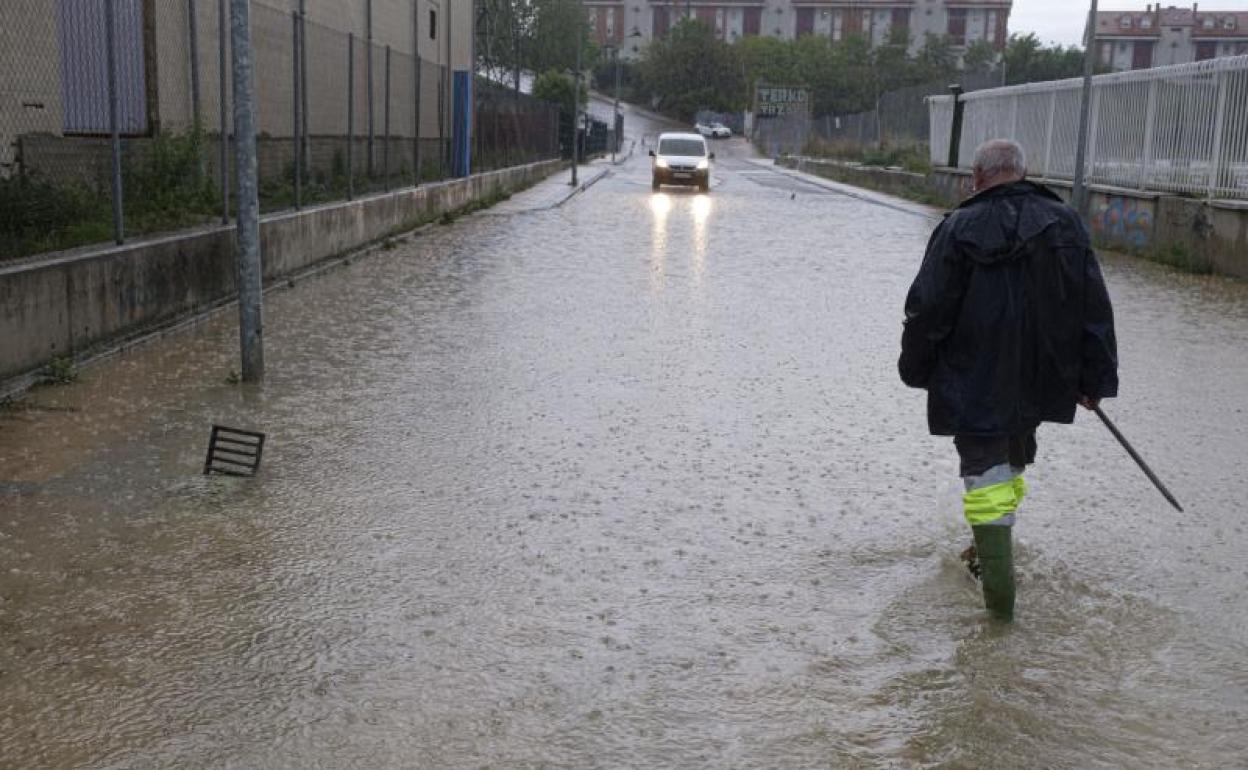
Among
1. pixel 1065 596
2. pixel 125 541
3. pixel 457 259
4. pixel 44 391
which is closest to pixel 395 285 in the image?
pixel 457 259

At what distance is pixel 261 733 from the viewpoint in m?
3.57

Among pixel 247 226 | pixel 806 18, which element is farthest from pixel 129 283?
pixel 806 18

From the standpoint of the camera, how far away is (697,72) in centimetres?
12350

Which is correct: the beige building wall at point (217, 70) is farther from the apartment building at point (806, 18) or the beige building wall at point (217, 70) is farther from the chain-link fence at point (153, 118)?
the apartment building at point (806, 18)

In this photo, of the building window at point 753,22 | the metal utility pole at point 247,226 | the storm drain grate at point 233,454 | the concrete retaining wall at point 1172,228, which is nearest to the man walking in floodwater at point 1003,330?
the storm drain grate at point 233,454

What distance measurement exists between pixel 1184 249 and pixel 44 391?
564 inches

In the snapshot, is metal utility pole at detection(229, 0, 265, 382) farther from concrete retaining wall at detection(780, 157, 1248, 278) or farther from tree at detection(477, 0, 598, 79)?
tree at detection(477, 0, 598, 79)

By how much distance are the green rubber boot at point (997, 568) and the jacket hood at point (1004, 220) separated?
93 cm

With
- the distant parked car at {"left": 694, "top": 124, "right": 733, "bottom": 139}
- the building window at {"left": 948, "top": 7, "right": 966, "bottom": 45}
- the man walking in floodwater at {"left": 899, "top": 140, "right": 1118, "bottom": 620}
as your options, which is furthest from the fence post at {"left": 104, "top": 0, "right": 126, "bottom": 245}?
the building window at {"left": 948, "top": 7, "right": 966, "bottom": 45}

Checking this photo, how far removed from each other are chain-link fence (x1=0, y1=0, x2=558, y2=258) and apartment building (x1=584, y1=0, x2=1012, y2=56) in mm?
113390

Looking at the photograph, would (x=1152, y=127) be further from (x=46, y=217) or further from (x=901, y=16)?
(x=901, y=16)

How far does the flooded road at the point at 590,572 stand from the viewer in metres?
3.67

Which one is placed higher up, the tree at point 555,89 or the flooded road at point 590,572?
the tree at point 555,89

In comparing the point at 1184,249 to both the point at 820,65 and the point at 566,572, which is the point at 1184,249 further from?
the point at 820,65
